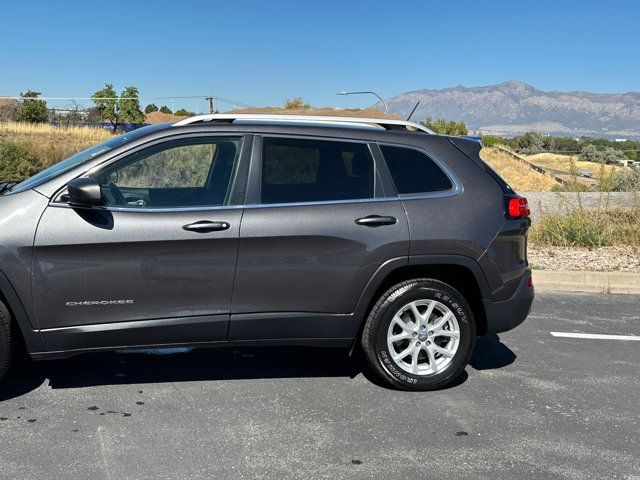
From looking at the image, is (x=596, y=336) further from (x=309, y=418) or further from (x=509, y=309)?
(x=309, y=418)

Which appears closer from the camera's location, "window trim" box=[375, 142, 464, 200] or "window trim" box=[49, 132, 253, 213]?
"window trim" box=[49, 132, 253, 213]

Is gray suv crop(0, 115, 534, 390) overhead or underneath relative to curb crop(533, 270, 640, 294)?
overhead

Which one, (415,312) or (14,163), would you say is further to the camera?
(14,163)

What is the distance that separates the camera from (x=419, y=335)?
4.72 metres

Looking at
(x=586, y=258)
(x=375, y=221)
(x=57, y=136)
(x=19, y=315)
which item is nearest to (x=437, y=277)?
(x=375, y=221)

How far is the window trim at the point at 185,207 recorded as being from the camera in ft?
13.8

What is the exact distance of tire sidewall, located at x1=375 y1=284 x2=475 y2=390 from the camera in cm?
462

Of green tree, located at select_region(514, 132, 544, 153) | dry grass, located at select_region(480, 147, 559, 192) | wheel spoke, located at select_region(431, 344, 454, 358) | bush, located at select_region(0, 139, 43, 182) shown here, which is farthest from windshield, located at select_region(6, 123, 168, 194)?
green tree, located at select_region(514, 132, 544, 153)

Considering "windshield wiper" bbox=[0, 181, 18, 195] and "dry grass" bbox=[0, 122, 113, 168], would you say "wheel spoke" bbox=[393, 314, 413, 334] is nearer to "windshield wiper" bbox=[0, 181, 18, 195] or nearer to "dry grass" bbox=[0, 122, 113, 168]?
"windshield wiper" bbox=[0, 181, 18, 195]

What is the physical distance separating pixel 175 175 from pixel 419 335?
213 centimetres

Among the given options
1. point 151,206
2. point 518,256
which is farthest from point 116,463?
point 518,256

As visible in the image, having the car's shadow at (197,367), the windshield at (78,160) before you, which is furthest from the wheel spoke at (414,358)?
the windshield at (78,160)

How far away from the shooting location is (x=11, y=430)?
397cm

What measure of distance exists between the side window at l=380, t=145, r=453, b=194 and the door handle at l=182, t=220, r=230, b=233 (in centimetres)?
126
